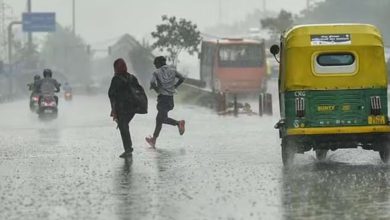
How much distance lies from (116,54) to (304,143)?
10216cm

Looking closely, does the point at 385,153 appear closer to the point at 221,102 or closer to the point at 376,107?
the point at 376,107

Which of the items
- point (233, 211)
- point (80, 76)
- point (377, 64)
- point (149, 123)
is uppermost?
point (377, 64)

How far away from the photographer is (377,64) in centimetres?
1382

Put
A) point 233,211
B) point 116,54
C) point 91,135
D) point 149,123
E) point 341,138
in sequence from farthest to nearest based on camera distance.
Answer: point 116,54 → point 149,123 → point 91,135 → point 341,138 → point 233,211

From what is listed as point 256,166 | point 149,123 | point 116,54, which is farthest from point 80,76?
point 256,166

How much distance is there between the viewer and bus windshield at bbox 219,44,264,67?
153ft

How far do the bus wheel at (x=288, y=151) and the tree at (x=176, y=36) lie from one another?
47883mm

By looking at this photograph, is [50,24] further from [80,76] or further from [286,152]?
[286,152]

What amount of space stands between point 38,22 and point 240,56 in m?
43.2

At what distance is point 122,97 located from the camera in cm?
1595

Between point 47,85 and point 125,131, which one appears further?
point 47,85

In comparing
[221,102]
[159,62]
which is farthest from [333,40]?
[221,102]

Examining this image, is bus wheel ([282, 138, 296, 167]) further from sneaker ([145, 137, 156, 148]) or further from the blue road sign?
the blue road sign

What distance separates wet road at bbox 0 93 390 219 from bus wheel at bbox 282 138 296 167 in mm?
156
